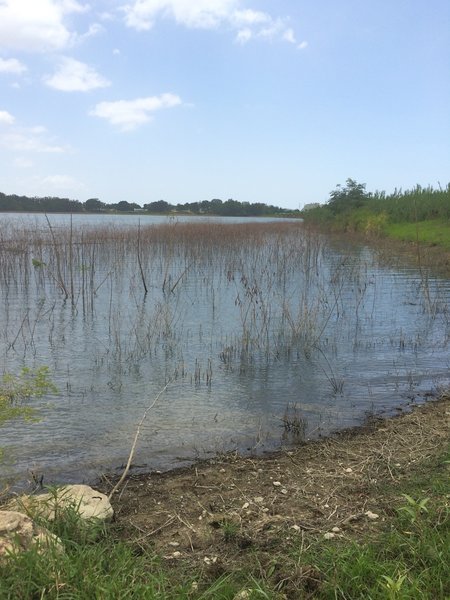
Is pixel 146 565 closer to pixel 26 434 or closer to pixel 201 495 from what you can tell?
pixel 201 495

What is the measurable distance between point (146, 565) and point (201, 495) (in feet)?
3.80

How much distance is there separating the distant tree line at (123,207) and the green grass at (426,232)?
435 inches

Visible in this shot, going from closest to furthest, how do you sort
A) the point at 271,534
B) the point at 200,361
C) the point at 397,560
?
the point at 397,560, the point at 271,534, the point at 200,361

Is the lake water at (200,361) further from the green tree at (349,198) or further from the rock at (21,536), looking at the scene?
the green tree at (349,198)

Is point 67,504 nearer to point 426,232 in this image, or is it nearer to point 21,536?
point 21,536

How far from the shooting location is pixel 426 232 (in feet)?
84.7

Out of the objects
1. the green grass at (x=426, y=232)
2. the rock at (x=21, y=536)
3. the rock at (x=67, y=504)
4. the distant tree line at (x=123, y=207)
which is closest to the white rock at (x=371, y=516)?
the rock at (x=67, y=504)

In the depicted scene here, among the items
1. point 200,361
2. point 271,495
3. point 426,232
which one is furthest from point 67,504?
point 426,232

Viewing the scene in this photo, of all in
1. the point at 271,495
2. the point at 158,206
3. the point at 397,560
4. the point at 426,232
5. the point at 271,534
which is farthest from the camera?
the point at 158,206

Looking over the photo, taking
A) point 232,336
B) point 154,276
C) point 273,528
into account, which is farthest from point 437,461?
point 154,276

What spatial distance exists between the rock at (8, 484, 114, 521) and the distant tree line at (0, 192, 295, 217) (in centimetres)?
1176

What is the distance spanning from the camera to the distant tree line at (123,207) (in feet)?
70.4

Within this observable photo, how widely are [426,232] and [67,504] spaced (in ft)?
82.8

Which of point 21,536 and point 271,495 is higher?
point 21,536
